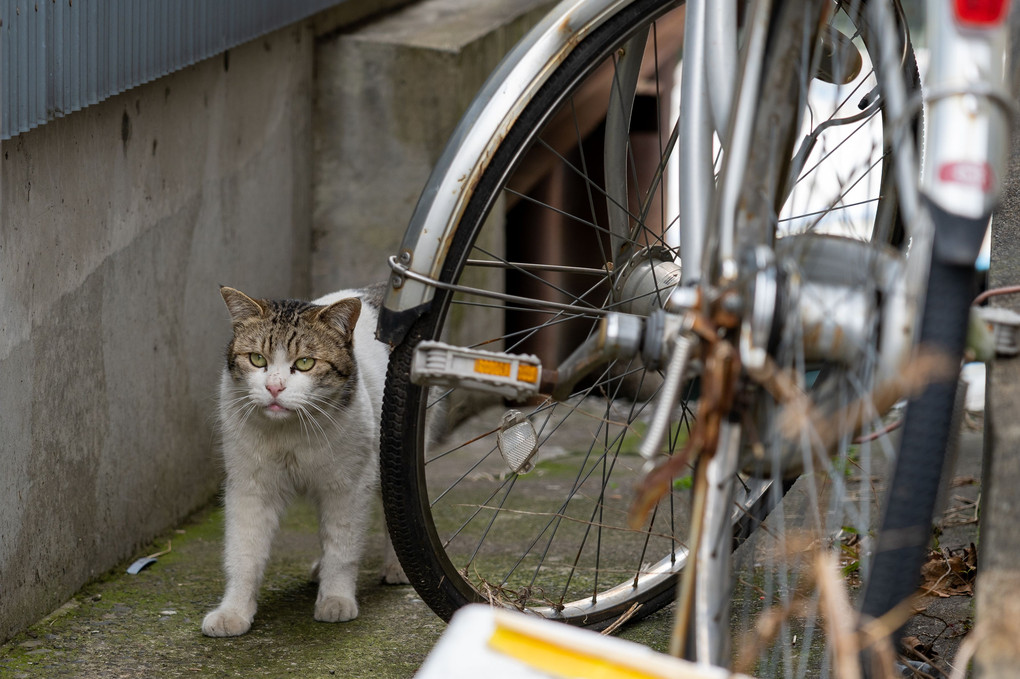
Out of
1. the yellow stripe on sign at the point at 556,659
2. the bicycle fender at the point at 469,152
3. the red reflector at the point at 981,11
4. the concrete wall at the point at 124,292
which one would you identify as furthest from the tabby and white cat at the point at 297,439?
the red reflector at the point at 981,11

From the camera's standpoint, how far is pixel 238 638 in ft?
7.00

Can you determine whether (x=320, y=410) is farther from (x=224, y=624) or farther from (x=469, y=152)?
(x=469, y=152)

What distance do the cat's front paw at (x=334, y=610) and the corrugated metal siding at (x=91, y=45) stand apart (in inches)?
43.6

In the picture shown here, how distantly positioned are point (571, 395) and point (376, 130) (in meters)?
2.44

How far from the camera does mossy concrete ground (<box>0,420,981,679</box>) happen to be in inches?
77.3

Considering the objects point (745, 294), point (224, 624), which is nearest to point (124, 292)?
point (224, 624)

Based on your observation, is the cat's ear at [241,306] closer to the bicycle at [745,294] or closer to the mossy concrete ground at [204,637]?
the mossy concrete ground at [204,637]

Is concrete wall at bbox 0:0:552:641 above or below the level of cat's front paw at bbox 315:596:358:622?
above

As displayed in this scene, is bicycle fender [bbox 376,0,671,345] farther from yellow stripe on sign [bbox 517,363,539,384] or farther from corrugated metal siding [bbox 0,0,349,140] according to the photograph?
corrugated metal siding [bbox 0,0,349,140]

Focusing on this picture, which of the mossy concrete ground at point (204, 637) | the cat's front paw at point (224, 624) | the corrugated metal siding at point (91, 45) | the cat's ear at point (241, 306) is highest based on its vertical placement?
the corrugated metal siding at point (91, 45)

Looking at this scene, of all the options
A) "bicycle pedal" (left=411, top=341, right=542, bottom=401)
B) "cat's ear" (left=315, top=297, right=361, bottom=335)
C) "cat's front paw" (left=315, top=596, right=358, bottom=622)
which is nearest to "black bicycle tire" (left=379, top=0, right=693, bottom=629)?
"bicycle pedal" (left=411, top=341, right=542, bottom=401)

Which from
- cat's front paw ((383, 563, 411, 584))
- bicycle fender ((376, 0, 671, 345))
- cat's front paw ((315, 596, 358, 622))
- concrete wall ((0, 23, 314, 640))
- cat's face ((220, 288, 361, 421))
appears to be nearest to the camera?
bicycle fender ((376, 0, 671, 345))

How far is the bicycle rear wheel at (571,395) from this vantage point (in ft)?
5.38

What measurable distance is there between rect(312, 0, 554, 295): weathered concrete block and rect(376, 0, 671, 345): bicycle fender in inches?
85.7
